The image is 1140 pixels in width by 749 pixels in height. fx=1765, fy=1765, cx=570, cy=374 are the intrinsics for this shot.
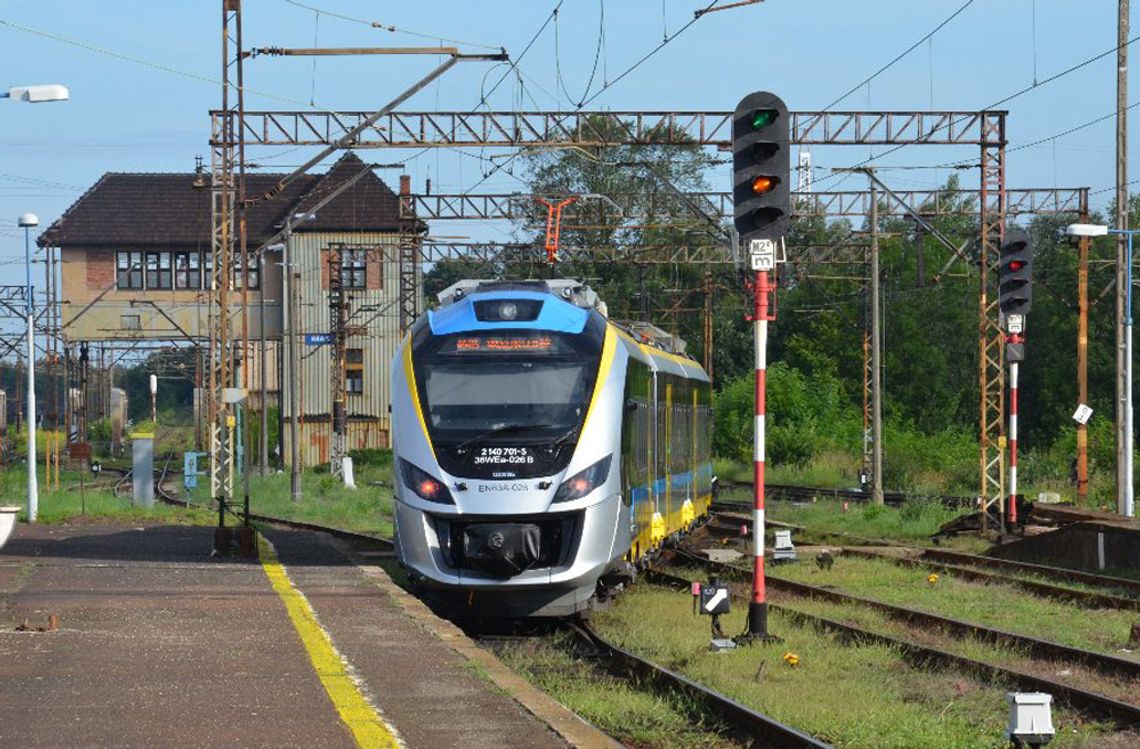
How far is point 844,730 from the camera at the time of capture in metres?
10.6

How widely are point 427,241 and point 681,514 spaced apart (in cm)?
2338

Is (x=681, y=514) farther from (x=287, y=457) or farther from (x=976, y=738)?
(x=287, y=457)

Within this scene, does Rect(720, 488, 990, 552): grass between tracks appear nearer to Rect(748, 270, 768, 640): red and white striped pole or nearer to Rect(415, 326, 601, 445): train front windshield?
Rect(415, 326, 601, 445): train front windshield

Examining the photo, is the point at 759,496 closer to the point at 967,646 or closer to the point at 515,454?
the point at 967,646

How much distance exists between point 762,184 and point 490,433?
363cm

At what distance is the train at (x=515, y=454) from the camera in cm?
1611

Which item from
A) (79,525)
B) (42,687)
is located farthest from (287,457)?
(42,687)

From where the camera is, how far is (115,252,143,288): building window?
2916 inches

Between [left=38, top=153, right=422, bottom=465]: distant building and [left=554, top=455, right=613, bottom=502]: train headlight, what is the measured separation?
172ft

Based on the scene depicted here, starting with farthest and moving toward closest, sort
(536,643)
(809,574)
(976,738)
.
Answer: (809,574) → (536,643) → (976,738)

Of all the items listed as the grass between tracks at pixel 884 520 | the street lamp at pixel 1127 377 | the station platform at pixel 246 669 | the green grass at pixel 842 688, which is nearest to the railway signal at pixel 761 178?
the green grass at pixel 842 688

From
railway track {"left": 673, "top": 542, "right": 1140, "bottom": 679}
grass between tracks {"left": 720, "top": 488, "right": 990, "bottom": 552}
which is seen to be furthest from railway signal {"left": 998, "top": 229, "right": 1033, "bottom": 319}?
railway track {"left": 673, "top": 542, "right": 1140, "bottom": 679}

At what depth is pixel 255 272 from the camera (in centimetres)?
7256

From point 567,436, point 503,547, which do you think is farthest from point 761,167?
point 503,547
